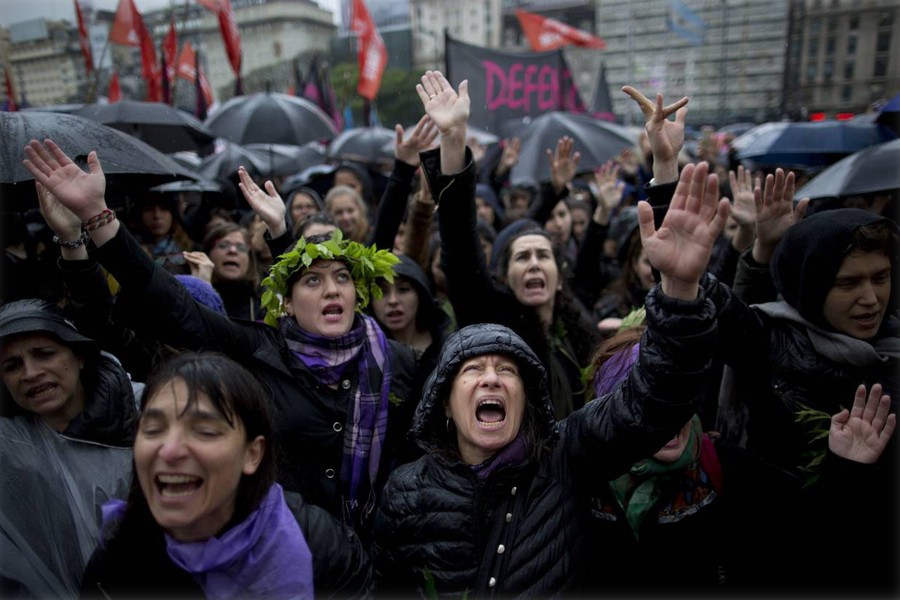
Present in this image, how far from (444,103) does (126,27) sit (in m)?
8.27

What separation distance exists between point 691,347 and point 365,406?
128cm

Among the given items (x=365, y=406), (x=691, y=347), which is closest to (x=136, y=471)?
(x=365, y=406)

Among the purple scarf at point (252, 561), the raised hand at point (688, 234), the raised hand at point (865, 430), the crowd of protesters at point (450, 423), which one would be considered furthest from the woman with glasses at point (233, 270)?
the raised hand at point (865, 430)

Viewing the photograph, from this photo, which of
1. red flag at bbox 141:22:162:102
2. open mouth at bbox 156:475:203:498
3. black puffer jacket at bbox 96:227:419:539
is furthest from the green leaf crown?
red flag at bbox 141:22:162:102

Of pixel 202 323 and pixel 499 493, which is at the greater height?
pixel 202 323

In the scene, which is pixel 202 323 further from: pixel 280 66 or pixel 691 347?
pixel 280 66

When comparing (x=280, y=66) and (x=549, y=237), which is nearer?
(x=549, y=237)

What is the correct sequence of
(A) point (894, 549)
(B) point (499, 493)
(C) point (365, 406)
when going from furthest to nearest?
1. (C) point (365, 406)
2. (A) point (894, 549)
3. (B) point (499, 493)

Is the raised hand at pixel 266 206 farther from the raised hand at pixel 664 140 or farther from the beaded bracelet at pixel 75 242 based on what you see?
the raised hand at pixel 664 140

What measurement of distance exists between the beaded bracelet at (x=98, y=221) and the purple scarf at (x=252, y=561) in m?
1.02

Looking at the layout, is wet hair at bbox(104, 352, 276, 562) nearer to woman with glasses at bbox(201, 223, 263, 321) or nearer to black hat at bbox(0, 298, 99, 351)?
black hat at bbox(0, 298, 99, 351)

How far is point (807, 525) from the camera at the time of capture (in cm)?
204

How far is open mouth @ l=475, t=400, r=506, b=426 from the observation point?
1.84 meters

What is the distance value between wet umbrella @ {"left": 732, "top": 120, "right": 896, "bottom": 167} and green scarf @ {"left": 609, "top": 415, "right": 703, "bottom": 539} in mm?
5030
